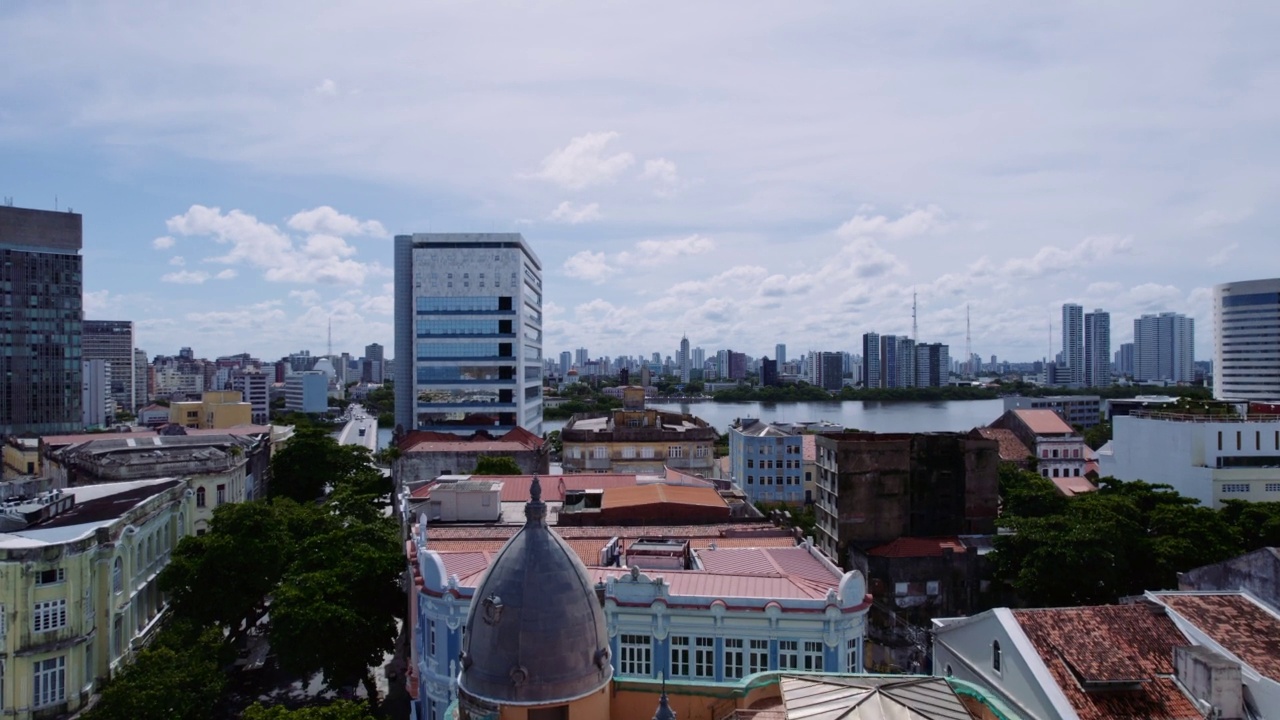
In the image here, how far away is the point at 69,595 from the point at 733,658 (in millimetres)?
17871

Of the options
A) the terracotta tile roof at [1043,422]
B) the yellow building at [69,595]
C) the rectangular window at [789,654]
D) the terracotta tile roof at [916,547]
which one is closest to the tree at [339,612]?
the yellow building at [69,595]

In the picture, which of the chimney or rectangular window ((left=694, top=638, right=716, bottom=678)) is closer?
the chimney

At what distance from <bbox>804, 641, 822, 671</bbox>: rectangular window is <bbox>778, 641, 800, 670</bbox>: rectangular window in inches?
6.9

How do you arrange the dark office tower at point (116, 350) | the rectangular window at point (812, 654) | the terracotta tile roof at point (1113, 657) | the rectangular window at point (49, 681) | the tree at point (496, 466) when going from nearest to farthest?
the terracotta tile roof at point (1113, 657) → the rectangular window at point (812, 654) → the rectangular window at point (49, 681) → the tree at point (496, 466) → the dark office tower at point (116, 350)

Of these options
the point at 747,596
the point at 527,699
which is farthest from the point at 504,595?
the point at 747,596

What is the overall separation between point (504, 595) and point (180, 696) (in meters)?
14.6

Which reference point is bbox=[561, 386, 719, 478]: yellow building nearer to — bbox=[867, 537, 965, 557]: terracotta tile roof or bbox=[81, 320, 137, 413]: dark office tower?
bbox=[867, 537, 965, 557]: terracotta tile roof

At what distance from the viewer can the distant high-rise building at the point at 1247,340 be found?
104250 millimetres

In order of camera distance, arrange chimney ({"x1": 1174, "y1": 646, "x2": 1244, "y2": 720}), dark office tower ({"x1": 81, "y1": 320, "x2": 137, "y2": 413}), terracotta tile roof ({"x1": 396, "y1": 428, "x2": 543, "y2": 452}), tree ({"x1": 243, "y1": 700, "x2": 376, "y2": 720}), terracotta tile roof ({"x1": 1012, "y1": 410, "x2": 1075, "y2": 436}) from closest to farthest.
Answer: chimney ({"x1": 1174, "y1": 646, "x2": 1244, "y2": 720})
tree ({"x1": 243, "y1": 700, "x2": 376, "y2": 720})
terracotta tile roof ({"x1": 396, "y1": 428, "x2": 543, "y2": 452})
terracotta tile roof ({"x1": 1012, "y1": 410, "x2": 1075, "y2": 436})
dark office tower ({"x1": 81, "y1": 320, "x2": 137, "y2": 413})

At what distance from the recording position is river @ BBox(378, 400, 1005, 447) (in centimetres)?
12356

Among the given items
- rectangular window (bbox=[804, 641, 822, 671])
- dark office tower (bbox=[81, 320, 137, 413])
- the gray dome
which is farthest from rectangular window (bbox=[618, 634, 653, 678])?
dark office tower (bbox=[81, 320, 137, 413])

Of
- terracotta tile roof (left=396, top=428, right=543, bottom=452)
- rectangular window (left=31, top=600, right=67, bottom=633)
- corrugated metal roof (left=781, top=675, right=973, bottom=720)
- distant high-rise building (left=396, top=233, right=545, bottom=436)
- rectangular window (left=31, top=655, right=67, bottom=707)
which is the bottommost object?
rectangular window (left=31, top=655, right=67, bottom=707)

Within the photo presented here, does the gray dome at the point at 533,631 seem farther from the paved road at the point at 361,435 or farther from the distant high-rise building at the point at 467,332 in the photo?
the paved road at the point at 361,435

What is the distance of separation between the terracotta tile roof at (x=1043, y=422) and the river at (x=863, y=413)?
3840 centimetres
